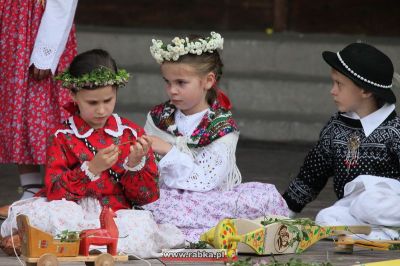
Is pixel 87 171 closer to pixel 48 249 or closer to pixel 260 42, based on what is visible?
pixel 48 249

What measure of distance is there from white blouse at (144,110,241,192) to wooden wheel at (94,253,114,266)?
117 cm

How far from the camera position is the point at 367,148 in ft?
20.9

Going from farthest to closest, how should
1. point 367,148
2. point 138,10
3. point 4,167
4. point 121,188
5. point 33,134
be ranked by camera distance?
point 138,10, point 4,167, point 33,134, point 367,148, point 121,188

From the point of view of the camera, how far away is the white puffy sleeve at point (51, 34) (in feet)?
22.2

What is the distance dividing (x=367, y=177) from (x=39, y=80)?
1.90 metres

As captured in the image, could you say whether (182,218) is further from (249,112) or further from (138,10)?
(138,10)

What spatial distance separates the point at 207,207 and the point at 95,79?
37.1 inches

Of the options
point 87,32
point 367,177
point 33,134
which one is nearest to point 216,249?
point 367,177

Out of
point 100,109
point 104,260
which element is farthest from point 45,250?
point 100,109

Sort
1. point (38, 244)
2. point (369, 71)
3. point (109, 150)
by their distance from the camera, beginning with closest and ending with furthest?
1. point (38, 244)
2. point (109, 150)
3. point (369, 71)

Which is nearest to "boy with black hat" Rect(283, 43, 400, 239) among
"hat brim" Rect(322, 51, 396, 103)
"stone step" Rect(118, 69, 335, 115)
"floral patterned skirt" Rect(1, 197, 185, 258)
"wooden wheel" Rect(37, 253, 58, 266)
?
"hat brim" Rect(322, 51, 396, 103)

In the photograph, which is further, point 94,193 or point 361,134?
point 361,134

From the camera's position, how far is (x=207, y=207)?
6.25 m

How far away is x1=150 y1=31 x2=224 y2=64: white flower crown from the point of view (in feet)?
20.6
